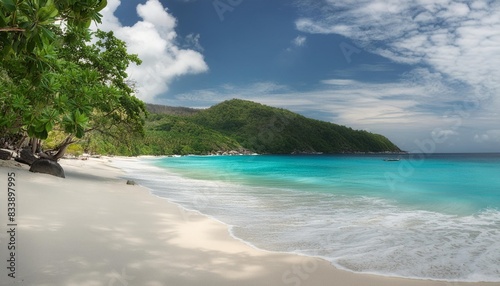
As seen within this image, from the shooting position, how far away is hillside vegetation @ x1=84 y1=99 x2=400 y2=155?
431ft

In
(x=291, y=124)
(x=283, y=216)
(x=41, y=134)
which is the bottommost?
(x=283, y=216)

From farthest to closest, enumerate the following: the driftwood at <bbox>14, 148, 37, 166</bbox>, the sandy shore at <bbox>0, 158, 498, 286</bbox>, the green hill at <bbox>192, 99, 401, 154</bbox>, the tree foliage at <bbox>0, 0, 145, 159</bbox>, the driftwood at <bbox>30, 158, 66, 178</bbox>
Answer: the green hill at <bbox>192, 99, 401, 154</bbox>, the driftwood at <bbox>14, 148, 37, 166</bbox>, the driftwood at <bbox>30, 158, 66, 178</bbox>, the sandy shore at <bbox>0, 158, 498, 286</bbox>, the tree foliage at <bbox>0, 0, 145, 159</bbox>

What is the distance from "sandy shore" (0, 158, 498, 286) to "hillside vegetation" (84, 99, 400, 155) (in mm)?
111845

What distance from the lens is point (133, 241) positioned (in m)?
6.63

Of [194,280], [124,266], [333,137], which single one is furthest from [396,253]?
[333,137]

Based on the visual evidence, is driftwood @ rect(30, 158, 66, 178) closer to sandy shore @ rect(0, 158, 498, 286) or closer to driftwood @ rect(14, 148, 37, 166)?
driftwood @ rect(14, 148, 37, 166)

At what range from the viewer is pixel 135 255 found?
5.75m

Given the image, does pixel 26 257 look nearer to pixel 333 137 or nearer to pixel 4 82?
pixel 4 82

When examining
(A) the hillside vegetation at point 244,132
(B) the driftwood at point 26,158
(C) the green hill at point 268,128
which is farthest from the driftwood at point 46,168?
(C) the green hill at point 268,128

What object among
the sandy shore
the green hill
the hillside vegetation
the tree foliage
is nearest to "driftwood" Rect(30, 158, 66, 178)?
the sandy shore

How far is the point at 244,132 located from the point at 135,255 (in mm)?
147506

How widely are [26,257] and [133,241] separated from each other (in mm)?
1859

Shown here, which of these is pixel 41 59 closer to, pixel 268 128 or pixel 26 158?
pixel 26 158

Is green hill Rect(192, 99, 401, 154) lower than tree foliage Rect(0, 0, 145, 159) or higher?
higher
